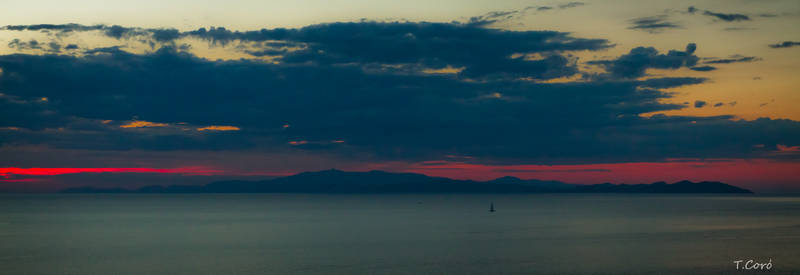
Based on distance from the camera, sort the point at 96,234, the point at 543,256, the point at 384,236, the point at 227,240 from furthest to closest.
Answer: the point at 96,234 → the point at 384,236 → the point at 227,240 → the point at 543,256

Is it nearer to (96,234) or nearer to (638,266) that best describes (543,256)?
(638,266)

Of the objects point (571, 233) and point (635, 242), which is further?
point (571, 233)

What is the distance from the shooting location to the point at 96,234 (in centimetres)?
7800

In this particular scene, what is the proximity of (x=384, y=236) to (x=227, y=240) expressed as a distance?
16.0m

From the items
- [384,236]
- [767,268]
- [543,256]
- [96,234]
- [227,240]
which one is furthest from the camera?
[96,234]

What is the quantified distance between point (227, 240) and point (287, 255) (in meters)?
16.9

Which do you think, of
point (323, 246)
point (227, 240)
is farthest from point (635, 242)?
point (227, 240)

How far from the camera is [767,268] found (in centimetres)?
4306
